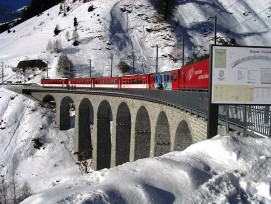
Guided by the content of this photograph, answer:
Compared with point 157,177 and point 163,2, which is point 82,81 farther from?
point 163,2

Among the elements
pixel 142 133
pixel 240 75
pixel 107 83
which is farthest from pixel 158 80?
pixel 240 75

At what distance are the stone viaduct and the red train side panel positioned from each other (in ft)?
7.62

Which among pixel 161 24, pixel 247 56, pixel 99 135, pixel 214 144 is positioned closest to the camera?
pixel 214 144

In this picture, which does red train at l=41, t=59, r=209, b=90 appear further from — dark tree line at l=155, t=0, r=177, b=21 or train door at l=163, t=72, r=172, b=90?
dark tree line at l=155, t=0, r=177, b=21

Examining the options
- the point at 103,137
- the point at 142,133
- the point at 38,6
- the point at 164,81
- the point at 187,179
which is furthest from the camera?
the point at 38,6

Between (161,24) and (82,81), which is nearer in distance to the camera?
(82,81)

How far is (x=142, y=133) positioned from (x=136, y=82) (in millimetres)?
9064

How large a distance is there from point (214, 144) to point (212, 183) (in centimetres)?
150

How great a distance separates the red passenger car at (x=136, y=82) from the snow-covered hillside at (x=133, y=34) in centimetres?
3317

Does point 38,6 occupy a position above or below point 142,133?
above

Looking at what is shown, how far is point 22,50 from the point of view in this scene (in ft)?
291

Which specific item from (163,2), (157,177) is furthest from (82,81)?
(163,2)

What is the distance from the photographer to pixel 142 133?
80.8 ft

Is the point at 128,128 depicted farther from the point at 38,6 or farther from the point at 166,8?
the point at 38,6
